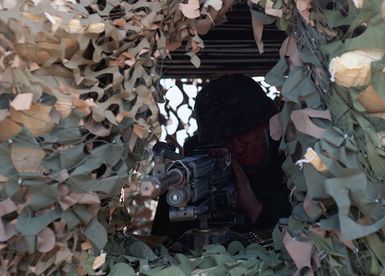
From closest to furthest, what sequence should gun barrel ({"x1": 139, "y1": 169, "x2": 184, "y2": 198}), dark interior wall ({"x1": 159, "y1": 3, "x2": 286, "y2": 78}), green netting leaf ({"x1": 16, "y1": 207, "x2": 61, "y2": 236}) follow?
green netting leaf ({"x1": 16, "y1": 207, "x2": 61, "y2": 236}) → gun barrel ({"x1": 139, "y1": 169, "x2": 184, "y2": 198}) → dark interior wall ({"x1": 159, "y1": 3, "x2": 286, "y2": 78})

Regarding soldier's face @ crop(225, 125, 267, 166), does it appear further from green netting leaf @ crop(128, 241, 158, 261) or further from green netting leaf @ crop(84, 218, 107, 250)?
green netting leaf @ crop(84, 218, 107, 250)

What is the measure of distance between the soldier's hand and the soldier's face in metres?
0.07

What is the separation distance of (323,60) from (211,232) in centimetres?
78

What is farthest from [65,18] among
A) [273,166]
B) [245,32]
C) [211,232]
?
[273,166]

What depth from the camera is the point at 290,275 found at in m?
1.73

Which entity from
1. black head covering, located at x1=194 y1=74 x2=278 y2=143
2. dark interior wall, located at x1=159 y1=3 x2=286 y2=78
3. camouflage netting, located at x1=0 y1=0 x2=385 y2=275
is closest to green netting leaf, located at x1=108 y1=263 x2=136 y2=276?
camouflage netting, located at x1=0 y1=0 x2=385 y2=275

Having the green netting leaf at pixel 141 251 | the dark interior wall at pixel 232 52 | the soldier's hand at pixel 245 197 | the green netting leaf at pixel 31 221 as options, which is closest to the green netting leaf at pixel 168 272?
the green netting leaf at pixel 141 251

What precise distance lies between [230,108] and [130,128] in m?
1.09

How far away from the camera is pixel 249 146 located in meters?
2.91

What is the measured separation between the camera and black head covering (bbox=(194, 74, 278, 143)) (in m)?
2.79

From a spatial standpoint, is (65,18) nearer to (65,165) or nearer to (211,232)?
(65,165)

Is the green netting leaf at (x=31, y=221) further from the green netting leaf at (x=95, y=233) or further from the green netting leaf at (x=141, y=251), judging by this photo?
the green netting leaf at (x=141, y=251)

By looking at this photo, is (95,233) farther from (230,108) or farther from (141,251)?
(230,108)

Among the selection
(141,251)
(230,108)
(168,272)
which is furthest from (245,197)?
(168,272)
